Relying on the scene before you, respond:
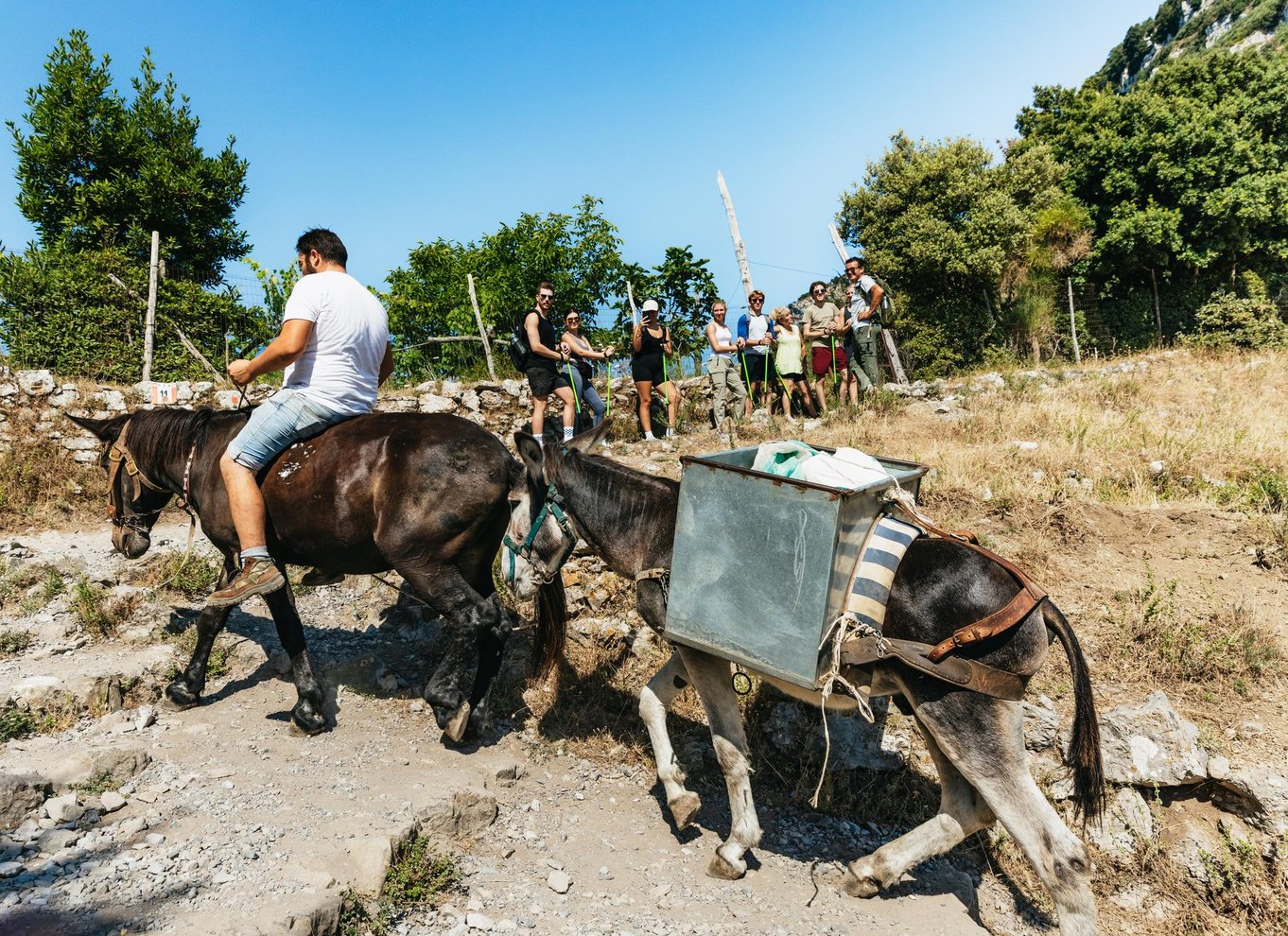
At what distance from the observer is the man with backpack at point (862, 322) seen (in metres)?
10.5

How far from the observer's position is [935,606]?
3.26 m

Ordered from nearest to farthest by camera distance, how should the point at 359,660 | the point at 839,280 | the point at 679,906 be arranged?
the point at 679,906 < the point at 359,660 < the point at 839,280

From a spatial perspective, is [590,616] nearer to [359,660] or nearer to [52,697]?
[359,660]

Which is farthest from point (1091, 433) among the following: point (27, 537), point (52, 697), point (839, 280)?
point (839, 280)

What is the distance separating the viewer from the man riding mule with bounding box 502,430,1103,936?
3.18m

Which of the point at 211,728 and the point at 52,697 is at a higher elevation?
the point at 52,697

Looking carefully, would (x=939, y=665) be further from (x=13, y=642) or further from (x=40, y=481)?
(x=40, y=481)

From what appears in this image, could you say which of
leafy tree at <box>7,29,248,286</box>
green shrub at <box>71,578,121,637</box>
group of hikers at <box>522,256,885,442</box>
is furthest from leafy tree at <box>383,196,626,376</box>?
green shrub at <box>71,578,121,637</box>

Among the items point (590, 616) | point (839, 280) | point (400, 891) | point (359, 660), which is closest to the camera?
point (400, 891)

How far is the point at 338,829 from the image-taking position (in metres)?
Answer: 3.43

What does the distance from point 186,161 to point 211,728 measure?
1764 cm

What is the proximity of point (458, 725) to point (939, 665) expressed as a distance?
2.88 metres

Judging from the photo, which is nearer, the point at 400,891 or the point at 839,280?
the point at 400,891

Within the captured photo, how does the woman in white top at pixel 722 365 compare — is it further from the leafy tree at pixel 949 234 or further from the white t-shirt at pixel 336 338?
the leafy tree at pixel 949 234
